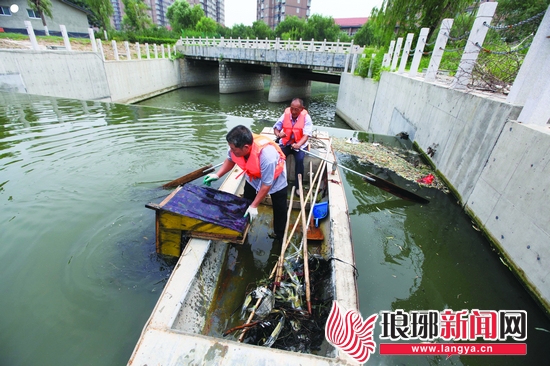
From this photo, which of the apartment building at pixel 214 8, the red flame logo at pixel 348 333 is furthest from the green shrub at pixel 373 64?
the apartment building at pixel 214 8

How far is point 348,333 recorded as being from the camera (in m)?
2.22

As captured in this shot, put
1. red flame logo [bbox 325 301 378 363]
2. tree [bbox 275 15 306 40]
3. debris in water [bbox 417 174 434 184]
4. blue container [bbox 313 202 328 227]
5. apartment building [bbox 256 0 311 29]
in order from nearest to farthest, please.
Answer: red flame logo [bbox 325 301 378 363] < blue container [bbox 313 202 328 227] < debris in water [bbox 417 174 434 184] < tree [bbox 275 15 306 40] < apartment building [bbox 256 0 311 29]

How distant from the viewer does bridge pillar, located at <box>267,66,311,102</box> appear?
22.2 meters

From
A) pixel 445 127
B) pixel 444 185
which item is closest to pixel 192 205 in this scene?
pixel 444 185

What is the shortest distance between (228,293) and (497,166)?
4.50 metres

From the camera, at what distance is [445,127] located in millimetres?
5930

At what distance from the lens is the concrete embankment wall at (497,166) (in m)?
3.11

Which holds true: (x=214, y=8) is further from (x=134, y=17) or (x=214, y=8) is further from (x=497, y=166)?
(x=497, y=166)

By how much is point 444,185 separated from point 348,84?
13706mm

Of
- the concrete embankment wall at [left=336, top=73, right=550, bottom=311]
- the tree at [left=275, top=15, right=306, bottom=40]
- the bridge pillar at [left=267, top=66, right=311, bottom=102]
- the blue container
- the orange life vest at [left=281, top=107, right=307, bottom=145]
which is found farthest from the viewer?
the tree at [left=275, top=15, right=306, bottom=40]

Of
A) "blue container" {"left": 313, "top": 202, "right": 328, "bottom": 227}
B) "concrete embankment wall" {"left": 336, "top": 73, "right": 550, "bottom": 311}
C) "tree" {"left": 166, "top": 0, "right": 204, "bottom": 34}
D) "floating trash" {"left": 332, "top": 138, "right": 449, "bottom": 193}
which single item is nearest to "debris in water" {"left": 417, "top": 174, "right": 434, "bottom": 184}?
"floating trash" {"left": 332, "top": 138, "right": 449, "bottom": 193}

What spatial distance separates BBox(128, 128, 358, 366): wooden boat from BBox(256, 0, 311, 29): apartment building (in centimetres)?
6854

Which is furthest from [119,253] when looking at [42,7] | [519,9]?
[42,7]

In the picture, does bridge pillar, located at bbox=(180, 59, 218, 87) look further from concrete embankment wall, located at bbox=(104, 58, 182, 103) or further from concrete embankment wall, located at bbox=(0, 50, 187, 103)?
concrete embankment wall, located at bbox=(0, 50, 187, 103)
